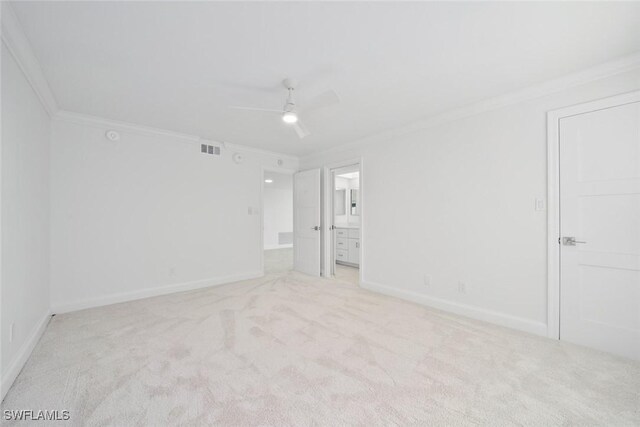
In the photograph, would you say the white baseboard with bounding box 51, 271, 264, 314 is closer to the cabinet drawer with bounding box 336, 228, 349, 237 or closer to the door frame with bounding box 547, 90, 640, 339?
the cabinet drawer with bounding box 336, 228, 349, 237

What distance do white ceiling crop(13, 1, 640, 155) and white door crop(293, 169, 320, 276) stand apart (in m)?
2.09

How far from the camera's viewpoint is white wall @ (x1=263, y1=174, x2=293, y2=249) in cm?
851

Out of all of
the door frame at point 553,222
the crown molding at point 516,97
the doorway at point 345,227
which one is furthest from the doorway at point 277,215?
the door frame at point 553,222

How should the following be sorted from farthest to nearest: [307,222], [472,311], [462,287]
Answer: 1. [307,222]
2. [462,287]
3. [472,311]

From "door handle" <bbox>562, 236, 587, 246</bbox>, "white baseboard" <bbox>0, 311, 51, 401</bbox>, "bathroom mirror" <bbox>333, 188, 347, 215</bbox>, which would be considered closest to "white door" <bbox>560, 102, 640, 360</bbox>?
"door handle" <bbox>562, 236, 587, 246</bbox>

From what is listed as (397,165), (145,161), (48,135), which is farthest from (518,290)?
(48,135)

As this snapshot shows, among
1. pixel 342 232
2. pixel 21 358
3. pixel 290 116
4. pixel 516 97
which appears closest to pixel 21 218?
pixel 21 358

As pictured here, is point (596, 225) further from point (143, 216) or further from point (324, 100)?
point (143, 216)

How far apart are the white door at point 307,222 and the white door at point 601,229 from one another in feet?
10.7

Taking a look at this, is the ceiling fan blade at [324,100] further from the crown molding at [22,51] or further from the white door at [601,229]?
the white door at [601,229]

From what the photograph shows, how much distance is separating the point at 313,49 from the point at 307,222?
3.34 metres

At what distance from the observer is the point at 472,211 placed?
289 centimetres

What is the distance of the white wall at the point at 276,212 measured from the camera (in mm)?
8508

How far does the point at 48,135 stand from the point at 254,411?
3.56 metres
